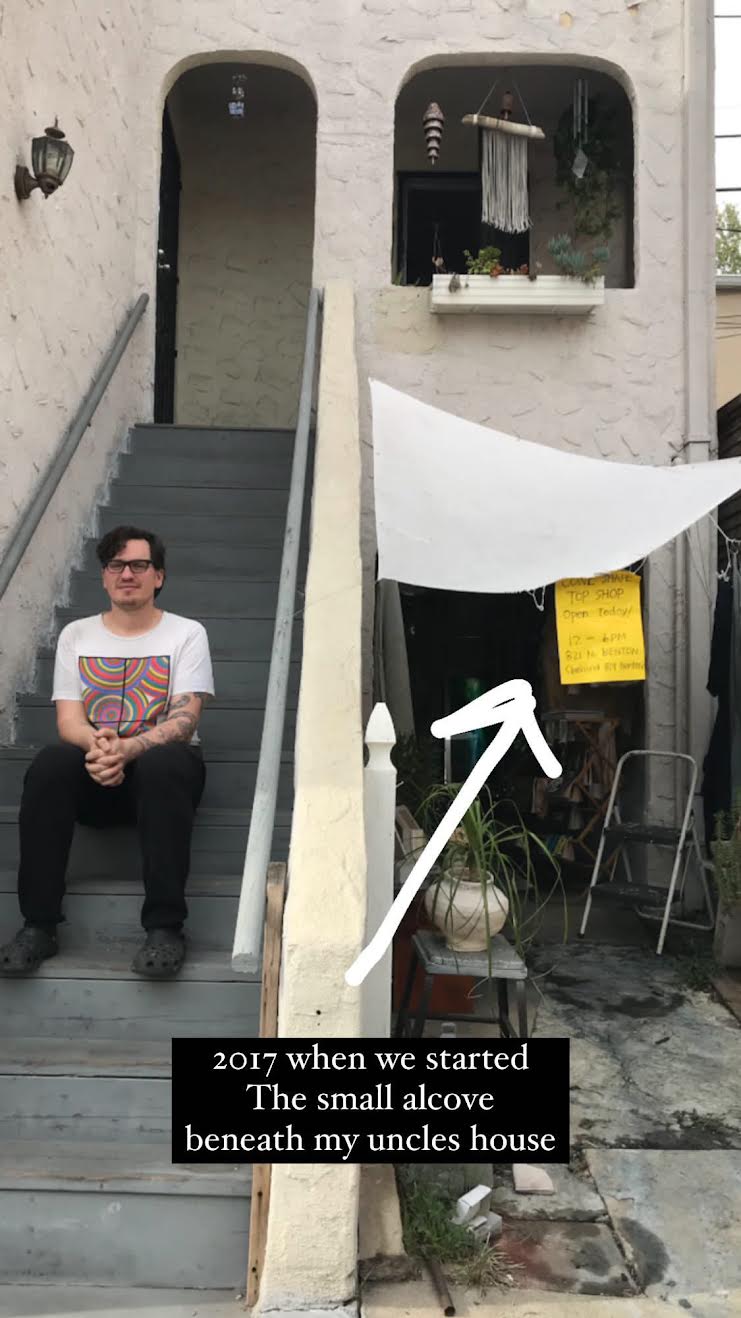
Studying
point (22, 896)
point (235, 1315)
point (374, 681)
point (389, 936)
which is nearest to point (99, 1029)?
point (22, 896)

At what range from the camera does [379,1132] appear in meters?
2.26

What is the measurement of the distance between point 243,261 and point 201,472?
328 centimetres

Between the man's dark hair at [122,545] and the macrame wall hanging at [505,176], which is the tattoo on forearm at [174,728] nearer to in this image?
the man's dark hair at [122,545]

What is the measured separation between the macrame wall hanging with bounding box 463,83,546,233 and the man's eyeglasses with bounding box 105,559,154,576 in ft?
12.6

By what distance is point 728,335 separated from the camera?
43.5 ft

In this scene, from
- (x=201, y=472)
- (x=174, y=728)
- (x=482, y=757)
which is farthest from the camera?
(x=201, y=472)

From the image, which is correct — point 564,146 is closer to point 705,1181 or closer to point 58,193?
point 58,193

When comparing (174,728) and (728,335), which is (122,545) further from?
(728,335)

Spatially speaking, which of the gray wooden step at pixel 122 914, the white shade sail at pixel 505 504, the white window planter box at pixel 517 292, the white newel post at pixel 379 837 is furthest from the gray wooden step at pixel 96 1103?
the white window planter box at pixel 517 292

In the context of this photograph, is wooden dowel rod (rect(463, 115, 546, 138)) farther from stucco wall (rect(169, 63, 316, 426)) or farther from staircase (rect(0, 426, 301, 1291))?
staircase (rect(0, 426, 301, 1291))

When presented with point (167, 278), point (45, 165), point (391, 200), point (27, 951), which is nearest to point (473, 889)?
point (27, 951)

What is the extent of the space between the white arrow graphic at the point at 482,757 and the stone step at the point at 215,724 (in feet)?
5.06

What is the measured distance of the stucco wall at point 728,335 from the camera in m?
13.1

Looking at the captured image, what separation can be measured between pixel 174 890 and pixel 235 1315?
3.21 feet
